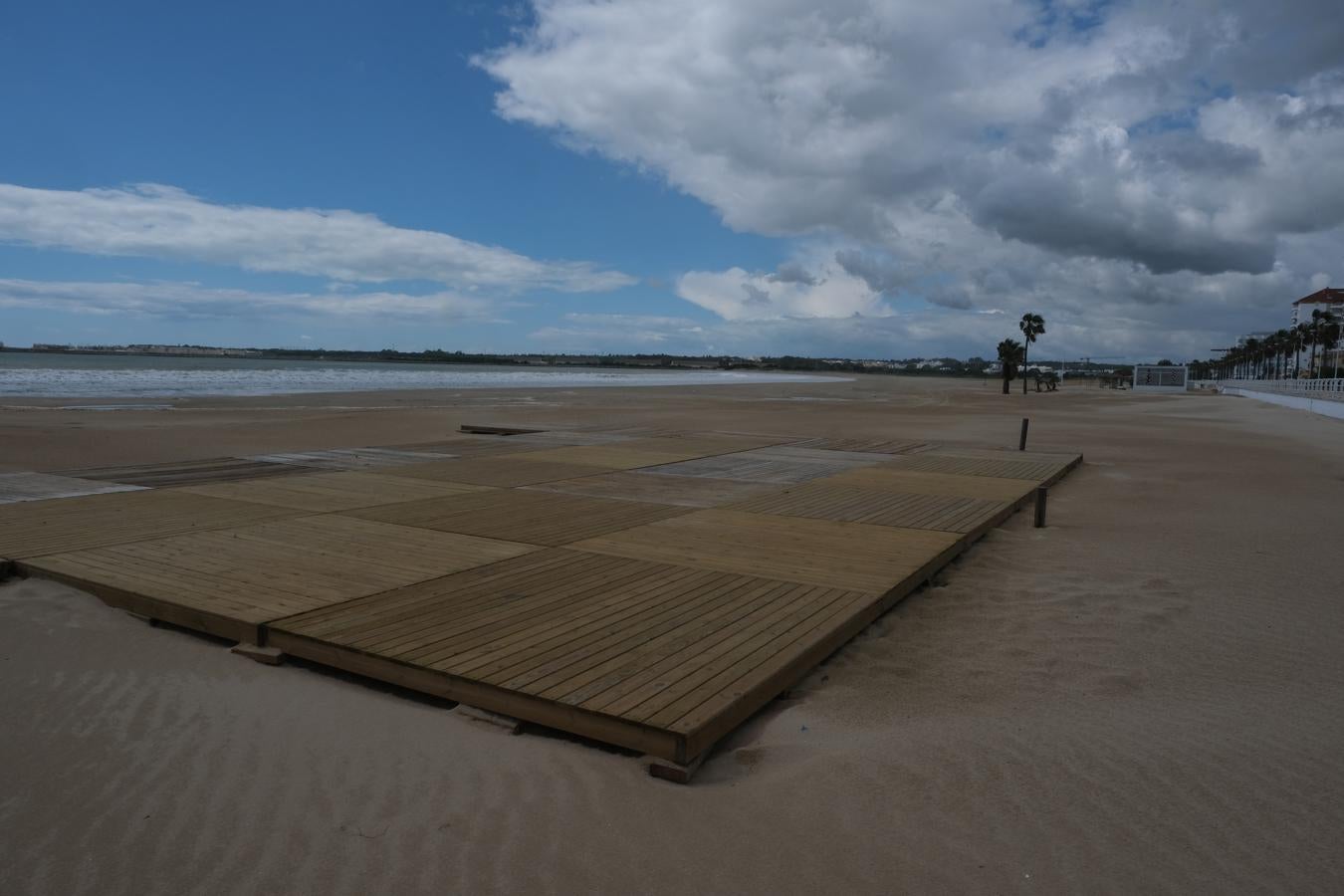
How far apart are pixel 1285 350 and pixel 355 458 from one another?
114 meters

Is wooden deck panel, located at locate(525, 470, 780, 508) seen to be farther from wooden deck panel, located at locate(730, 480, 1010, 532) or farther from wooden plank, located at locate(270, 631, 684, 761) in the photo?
wooden plank, located at locate(270, 631, 684, 761)

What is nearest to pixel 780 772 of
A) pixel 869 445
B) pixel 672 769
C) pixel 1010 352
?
pixel 672 769

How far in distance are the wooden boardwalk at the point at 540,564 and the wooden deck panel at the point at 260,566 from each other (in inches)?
0.9

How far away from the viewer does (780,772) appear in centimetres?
365

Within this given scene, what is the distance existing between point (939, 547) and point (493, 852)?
4.99 metres

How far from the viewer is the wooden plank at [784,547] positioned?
244 inches

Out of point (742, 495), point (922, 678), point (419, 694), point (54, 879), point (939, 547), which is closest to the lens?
point (54, 879)

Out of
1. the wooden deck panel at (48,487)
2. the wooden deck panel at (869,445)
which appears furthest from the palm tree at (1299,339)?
the wooden deck panel at (48,487)

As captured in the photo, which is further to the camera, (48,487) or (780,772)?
(48,487)

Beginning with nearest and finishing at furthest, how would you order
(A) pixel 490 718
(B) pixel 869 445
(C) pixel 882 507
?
1. (A) pixel 490 718
2. (C) pixel 882 507
3. (B) pixel 869 445

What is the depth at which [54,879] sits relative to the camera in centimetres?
293

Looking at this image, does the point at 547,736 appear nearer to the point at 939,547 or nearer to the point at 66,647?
the point at 66,647

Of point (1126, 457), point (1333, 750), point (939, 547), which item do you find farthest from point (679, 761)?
point (1126, 457)

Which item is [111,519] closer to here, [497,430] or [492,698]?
[492,698]
